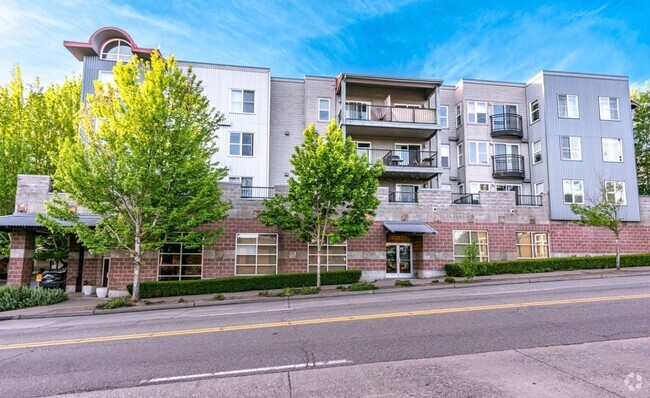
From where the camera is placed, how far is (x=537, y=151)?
92.1 feet

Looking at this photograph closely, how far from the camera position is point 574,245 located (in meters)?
24.0

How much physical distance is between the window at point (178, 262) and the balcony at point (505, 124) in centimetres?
2235

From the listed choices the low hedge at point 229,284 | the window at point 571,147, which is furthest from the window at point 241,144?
the window at point 571,147

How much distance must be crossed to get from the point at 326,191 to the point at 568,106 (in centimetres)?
2054

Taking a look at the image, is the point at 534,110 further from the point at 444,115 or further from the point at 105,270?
the point at 105,270

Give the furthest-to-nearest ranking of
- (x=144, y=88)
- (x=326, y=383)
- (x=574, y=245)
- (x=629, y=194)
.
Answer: (x=629, y=194) < (x=574, y=245) < (x=144, y=88) < (x=326, y=383)

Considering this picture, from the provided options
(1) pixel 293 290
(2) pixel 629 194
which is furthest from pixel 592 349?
(2) pixel 629 194

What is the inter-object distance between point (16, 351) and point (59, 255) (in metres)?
19.8

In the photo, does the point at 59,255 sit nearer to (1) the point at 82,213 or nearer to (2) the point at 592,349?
(1) the point at 82,213

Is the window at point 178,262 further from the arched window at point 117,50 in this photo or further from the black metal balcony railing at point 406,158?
the arched window at point 117,50

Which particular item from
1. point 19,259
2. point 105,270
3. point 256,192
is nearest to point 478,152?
point 256,192

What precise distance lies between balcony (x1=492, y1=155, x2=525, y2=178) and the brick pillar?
28888 millimetres

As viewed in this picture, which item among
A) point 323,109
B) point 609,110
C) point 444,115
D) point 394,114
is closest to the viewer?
point 394,114

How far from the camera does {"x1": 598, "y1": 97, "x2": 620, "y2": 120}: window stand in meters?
27.6
